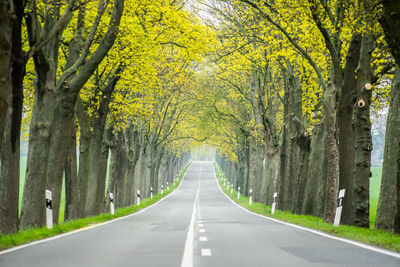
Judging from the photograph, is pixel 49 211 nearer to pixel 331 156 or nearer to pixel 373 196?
pixel 331 156

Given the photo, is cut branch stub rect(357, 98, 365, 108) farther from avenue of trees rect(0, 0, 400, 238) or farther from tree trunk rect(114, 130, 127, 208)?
tree trunk rect(114, 130, 127, 208)

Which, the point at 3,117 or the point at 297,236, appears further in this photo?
the point at 297,236

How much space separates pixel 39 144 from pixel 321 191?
1032 centimetres

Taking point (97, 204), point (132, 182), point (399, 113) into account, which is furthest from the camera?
point (132, 182)

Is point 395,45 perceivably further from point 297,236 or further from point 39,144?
point 39,144

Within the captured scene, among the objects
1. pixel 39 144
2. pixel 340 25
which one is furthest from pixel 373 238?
pixel 39 144

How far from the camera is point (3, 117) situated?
8438mm

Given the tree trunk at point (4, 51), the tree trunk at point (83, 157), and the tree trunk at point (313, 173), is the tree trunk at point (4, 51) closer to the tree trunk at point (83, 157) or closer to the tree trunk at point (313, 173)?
the tree trunk at point (83, 157)

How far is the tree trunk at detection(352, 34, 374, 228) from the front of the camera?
1440 cm

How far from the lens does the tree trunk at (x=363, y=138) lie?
1440 centimetres

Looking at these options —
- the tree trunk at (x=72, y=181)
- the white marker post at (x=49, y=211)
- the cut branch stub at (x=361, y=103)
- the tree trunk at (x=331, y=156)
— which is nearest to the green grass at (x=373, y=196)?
the tree trunk at (x=331, y=156)

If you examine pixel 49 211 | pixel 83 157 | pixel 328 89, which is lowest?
pixel 49 211

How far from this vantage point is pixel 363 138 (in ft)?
47.4

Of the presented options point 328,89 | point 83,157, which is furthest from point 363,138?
point 83,157
